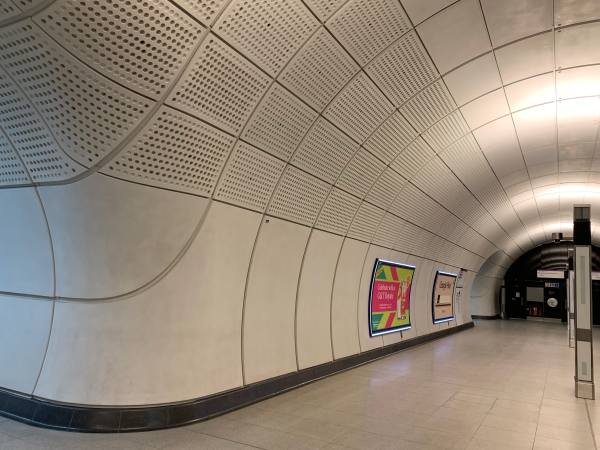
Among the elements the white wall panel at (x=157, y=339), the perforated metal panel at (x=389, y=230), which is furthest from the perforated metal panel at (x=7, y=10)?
the perforated metal panel at (x=389, y=230)

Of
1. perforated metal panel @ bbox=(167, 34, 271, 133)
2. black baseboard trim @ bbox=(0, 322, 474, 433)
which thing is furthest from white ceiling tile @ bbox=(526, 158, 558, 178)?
black baseboard trim @ bbox=(0, 322, 474, 433)

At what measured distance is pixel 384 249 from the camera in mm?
10711

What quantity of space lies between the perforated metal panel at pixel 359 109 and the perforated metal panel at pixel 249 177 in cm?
111

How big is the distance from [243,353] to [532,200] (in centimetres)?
1345

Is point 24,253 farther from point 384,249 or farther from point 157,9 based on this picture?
point 384,249

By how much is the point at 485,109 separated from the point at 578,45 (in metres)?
2.02

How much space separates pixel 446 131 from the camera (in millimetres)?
8531

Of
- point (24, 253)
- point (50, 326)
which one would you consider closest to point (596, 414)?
point (50, 326)

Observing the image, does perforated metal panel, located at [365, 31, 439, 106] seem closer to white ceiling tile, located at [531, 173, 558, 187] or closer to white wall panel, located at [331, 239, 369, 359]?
white wall panel, located at [331, 239, 369, 359]

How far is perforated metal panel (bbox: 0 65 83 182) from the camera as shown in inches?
172

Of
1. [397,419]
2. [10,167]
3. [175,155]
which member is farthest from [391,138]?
[10,167]

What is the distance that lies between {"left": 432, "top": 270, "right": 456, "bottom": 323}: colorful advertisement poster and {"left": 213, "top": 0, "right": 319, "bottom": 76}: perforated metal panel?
38.9 ft

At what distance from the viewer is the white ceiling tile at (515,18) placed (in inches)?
209

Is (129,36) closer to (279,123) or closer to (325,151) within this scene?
(279,123)
